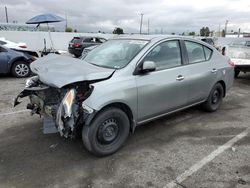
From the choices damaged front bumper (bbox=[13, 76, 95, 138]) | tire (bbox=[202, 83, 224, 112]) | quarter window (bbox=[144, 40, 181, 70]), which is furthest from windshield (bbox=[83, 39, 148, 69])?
tire (bbox=[202, 83, 224, 112])

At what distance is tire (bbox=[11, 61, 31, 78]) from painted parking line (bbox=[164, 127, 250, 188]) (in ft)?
26.8

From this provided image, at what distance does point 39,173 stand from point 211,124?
332cm

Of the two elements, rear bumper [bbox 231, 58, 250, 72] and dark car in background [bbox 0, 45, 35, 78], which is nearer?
rear bumper [bbox 231, 58, 250, 72]

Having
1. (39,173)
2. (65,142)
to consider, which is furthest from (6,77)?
(39,173)

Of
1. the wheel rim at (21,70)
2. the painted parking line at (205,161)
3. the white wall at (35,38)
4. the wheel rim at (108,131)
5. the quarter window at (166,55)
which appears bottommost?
the painted parking line at (205,161)

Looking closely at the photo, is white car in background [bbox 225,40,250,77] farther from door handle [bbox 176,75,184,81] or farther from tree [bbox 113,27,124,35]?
tree [bbox 113,27,124,35]

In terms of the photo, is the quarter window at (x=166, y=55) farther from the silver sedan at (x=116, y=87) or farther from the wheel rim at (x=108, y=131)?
the wheel rim at (x=108, y=131)

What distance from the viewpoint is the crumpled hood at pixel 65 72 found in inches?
132

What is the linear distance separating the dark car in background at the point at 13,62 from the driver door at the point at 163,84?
23.0ft

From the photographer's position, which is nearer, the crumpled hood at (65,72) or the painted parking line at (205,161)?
the painted parking line at (205,161)

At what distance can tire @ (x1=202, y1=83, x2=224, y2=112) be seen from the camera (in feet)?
18.1

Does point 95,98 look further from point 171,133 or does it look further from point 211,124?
point 211,124

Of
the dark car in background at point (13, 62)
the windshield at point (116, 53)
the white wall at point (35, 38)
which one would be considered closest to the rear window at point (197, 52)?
the windshield at point (116, 53)

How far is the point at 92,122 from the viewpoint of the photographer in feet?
11.2
